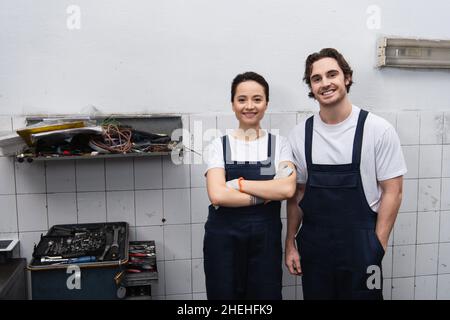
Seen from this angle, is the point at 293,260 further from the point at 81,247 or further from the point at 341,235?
the point at 81,247

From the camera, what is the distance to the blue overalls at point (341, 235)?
137cm

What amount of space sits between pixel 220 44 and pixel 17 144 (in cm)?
103

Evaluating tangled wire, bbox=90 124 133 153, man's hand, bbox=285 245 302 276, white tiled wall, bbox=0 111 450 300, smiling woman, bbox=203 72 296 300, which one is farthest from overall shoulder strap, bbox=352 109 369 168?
tangled wire, bbox=90 124 133 153

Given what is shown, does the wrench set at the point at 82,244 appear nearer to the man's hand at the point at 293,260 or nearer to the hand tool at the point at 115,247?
the hand tool at the point at 115,247

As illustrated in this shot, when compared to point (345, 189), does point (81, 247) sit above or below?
below

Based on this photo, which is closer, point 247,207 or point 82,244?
point 247,207

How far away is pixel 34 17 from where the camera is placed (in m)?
1.68

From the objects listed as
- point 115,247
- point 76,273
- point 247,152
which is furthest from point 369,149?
point 76,273

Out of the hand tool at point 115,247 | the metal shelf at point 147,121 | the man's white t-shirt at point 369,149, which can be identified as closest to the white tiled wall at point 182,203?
the metal shelf at point 147,121

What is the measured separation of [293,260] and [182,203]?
2.13 ft

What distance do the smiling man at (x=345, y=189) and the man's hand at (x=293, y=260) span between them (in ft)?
0.19

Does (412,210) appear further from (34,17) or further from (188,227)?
(34,17)

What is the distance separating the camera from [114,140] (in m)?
1.58
